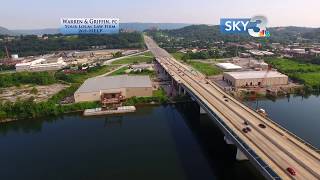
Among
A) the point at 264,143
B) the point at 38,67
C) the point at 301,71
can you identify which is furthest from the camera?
the point at 38,67

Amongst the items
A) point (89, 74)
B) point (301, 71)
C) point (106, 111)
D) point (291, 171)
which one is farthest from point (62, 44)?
point (291, 171)

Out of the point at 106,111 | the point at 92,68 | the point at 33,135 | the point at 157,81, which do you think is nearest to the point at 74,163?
the point at 33,135

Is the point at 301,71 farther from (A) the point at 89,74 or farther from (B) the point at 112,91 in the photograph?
(A) the point at 89,74

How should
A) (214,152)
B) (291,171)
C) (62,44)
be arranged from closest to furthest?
(291,171) < (214,152) < (62,44)

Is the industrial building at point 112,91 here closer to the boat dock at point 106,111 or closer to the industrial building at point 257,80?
the boat dock at point 106,111

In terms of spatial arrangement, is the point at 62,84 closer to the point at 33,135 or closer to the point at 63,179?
the point at 33,135

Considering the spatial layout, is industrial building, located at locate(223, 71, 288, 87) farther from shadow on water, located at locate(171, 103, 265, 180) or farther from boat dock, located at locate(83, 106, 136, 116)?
boat dock, located at locate(83, 106, 136, 116)
